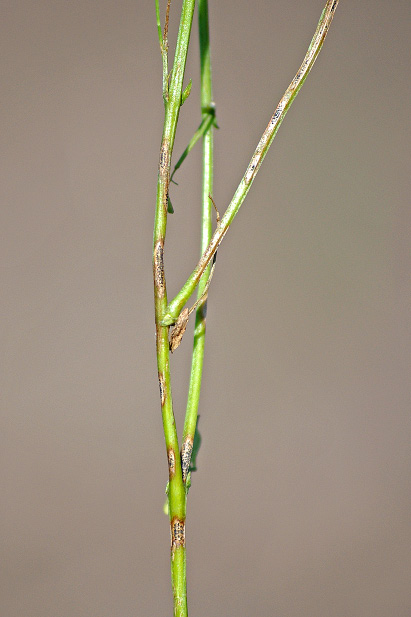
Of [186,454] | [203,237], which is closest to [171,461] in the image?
[186,454]

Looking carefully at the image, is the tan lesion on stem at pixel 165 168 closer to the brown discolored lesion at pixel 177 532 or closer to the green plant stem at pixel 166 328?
the green plant stem at pixel 166 328

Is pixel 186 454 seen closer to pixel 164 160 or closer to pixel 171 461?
pixel 171 461

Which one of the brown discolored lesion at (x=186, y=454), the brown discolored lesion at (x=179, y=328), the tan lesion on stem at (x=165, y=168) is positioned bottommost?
the brown discolored lesion at (x=186, y=454)

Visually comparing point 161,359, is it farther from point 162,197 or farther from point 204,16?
point 204,16

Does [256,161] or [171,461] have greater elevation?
[256,161]

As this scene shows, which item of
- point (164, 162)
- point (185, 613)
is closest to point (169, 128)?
point (164, 162)

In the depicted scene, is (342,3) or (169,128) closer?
(169,128)

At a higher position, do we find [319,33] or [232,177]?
[319,33]

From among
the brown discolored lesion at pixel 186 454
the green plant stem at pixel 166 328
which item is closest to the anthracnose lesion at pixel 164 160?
the green plant stem at pixel 166 328
